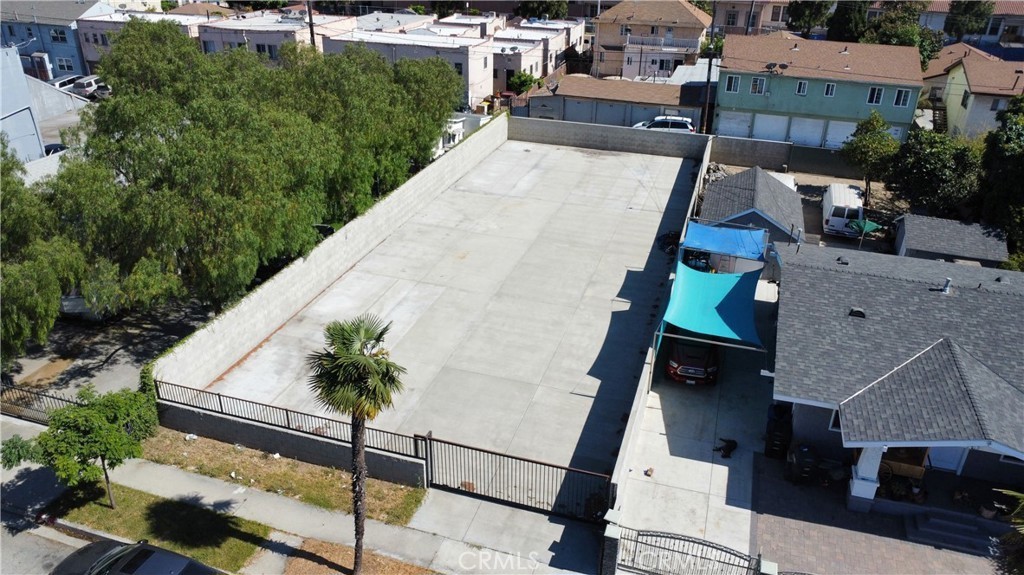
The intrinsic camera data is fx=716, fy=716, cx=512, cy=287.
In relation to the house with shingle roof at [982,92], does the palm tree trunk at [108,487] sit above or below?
below

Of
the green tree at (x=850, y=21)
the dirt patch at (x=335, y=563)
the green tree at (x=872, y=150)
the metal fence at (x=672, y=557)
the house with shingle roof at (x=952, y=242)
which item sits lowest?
the dirt patch at (x=335, y=563)

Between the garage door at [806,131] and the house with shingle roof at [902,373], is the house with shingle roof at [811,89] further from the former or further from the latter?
the house with shingle roof at [902,373]

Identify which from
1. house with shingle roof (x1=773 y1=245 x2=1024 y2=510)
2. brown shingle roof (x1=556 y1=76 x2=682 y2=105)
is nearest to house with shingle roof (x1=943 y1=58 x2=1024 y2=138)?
brown shingle roof (x1=556 y1=76 x2=682 y2=105)

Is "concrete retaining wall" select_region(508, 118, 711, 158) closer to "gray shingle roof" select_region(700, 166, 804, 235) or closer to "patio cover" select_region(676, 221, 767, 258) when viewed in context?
"gray shingle roof" select_region(700, 166, 804, 235)

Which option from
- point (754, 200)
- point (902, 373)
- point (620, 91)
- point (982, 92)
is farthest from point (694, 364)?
point (982, 92)

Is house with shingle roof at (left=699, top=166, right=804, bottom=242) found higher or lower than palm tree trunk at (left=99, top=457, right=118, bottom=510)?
higher

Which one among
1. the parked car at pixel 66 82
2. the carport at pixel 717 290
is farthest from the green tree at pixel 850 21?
the parked car at pixel 66 82
